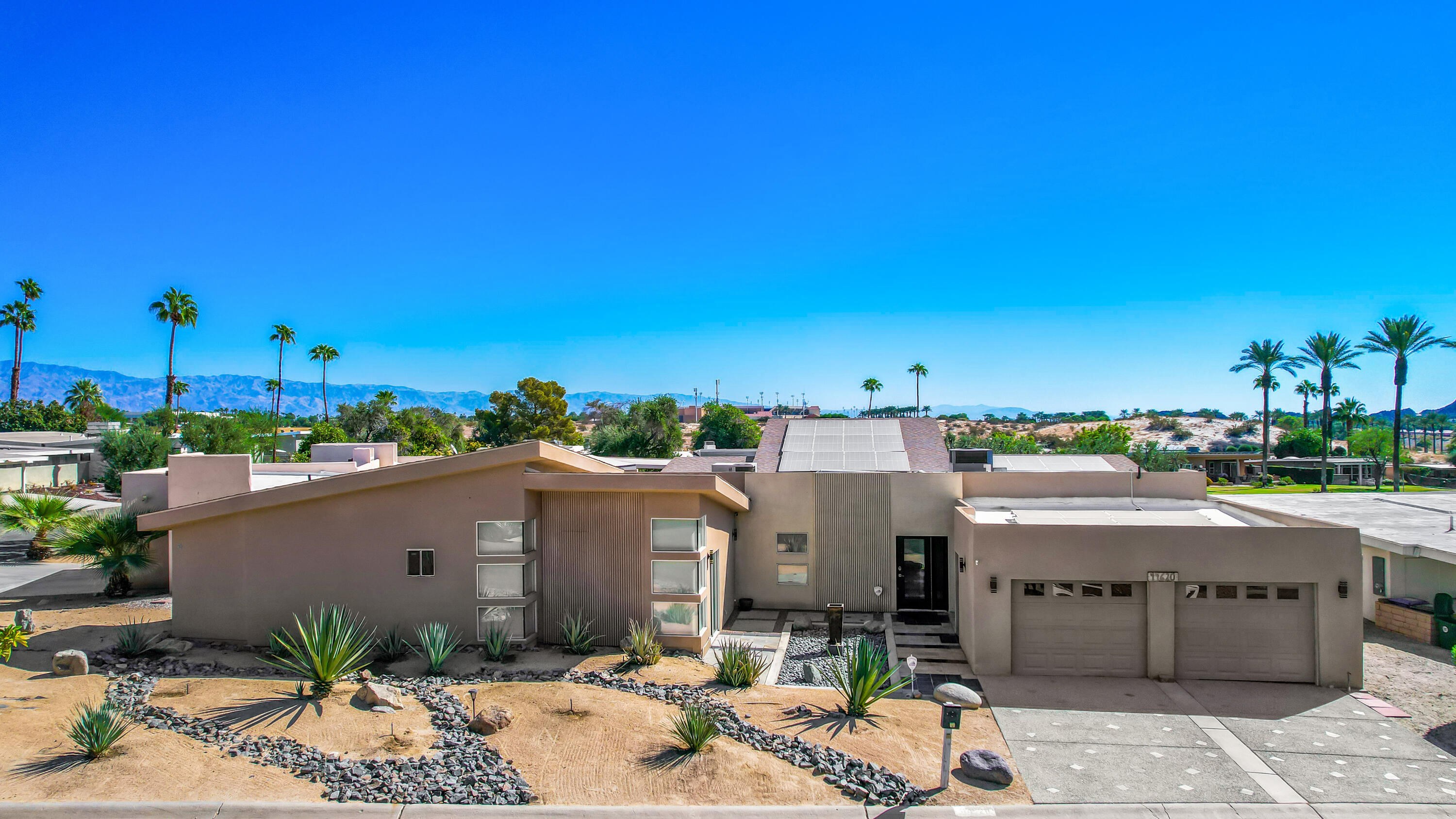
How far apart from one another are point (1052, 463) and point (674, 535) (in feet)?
41.1

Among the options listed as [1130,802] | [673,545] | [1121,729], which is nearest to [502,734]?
[673,545]

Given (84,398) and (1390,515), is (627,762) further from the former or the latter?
(84,398)

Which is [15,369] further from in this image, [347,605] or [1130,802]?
[1130,802]

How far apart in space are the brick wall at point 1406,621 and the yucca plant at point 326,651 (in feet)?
65.0

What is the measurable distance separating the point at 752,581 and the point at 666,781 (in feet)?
30.4

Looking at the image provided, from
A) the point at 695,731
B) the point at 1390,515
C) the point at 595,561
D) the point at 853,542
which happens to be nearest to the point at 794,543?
the point at 853,542

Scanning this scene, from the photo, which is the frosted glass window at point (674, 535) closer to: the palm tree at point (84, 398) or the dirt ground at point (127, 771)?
the dirt ground at point (127, 771)

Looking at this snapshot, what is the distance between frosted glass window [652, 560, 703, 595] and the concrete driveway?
5004 millimetres

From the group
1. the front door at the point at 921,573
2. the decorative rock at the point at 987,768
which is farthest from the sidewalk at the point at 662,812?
the front door at the point at 921,573

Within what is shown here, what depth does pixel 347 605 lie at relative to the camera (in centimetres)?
1209

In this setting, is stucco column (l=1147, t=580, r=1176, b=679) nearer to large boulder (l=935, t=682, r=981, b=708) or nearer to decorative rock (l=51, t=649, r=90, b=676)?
large boulder (l=935, t=682, r=981, b=708)

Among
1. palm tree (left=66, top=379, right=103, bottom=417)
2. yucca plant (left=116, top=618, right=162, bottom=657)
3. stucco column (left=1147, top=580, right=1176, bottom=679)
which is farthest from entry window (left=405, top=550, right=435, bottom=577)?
palm tree (left=66, top=379, right=103, bottom=417)

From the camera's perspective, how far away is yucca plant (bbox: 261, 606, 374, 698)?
9594mm

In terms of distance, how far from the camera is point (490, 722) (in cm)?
867
